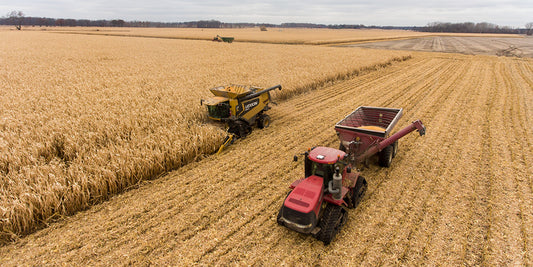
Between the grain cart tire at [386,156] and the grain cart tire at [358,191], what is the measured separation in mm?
1575

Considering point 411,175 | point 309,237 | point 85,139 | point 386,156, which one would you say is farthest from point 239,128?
point 411,175

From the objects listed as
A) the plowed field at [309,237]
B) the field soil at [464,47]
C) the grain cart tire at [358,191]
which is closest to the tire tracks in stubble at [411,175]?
the plowed field at [309,237]

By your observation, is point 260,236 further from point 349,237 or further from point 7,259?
point 7,259

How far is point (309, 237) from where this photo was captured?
15.5ft

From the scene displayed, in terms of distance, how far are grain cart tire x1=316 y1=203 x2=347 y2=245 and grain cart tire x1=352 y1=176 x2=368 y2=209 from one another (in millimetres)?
574

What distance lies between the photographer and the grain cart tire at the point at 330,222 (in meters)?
4.38

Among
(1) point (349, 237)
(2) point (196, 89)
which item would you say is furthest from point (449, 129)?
(2) point (196, 89)

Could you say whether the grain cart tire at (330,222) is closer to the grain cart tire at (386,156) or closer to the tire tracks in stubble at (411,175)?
the tire tracks in stubble at (411,175)

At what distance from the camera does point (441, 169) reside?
6742 millimetres

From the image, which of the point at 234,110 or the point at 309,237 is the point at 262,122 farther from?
the point at 309,237

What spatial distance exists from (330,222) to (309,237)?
0.54 m

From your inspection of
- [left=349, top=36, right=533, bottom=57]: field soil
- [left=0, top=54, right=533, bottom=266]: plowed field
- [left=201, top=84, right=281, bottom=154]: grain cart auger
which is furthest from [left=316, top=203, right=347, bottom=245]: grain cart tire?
[left=349, top=36, right=533, bottom=57]: field soil

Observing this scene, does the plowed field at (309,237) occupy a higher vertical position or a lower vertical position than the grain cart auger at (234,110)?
lower

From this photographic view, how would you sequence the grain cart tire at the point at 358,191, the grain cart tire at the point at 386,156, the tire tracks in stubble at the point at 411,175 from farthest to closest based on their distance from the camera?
the grain cart tire at the point at 386,156
the grain cart tire at the point at 358,191
the tire tracks in stubble at the point at 411,175
